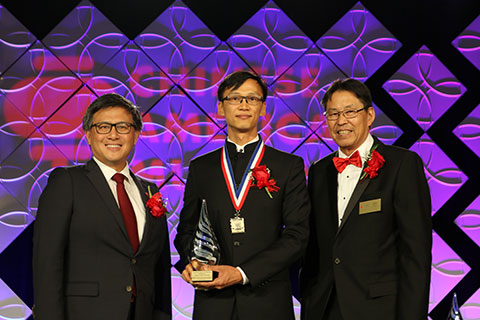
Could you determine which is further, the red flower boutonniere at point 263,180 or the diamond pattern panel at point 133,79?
the diamond pattern panel at point 133,79

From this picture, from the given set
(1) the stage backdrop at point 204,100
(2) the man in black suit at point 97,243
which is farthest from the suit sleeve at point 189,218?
(1) the stage backdrop at point 204,100

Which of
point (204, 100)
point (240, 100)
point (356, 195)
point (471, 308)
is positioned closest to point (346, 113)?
point (356, 195)

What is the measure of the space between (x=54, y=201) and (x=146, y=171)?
189 cm

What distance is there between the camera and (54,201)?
2549mm

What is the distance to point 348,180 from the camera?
116 inches

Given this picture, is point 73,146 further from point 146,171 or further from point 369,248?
point 369,248

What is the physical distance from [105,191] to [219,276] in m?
0.69

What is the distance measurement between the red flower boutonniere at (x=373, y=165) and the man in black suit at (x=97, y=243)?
1.13 meters

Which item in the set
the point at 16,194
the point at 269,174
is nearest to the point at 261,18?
the point at 269,174

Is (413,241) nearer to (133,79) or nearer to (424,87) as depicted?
(424,87)

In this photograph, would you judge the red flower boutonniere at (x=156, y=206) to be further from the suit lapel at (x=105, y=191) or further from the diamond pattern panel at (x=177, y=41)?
the diamond pattern panel at (x=177, y=41)

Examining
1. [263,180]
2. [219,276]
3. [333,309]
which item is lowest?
[333,309]

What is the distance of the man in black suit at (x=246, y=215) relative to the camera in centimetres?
265

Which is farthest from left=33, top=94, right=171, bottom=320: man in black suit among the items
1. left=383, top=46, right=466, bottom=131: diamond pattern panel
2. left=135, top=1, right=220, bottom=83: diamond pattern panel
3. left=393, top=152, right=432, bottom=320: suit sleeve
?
left=383, top=46, right=466, bottom=131: diamond pattern panel
